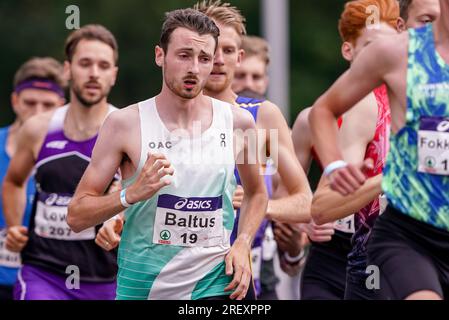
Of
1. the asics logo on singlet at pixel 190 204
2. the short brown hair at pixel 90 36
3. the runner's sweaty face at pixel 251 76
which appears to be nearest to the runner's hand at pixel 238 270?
the asics logo on singlet at pixel 190 204

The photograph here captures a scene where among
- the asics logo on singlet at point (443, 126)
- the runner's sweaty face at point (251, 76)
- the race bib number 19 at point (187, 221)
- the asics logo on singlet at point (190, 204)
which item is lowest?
the race bib number 19 at point (187, 221)

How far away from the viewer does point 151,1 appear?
27.7 metres

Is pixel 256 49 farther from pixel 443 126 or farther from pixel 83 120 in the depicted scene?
pixel 443 126

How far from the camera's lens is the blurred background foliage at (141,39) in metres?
26.1

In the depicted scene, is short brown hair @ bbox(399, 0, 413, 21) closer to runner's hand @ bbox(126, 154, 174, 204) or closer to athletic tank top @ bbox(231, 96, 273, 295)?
athletic tank top @ bbox(231, 96, 273, 295)

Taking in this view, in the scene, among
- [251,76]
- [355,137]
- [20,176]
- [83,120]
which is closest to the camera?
[355,137]

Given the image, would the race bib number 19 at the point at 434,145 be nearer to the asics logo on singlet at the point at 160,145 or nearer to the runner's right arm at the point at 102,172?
the asics logo on singlet at the point at 160,145

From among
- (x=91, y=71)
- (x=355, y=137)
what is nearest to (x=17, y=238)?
(x=91, y=71)

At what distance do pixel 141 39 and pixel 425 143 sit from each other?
22.0 metres

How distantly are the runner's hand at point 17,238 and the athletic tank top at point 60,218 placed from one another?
4cm

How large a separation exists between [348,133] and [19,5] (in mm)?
22642

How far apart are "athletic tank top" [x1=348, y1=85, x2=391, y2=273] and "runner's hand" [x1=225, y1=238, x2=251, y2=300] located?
33.4 inches

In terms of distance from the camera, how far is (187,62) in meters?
6.34
